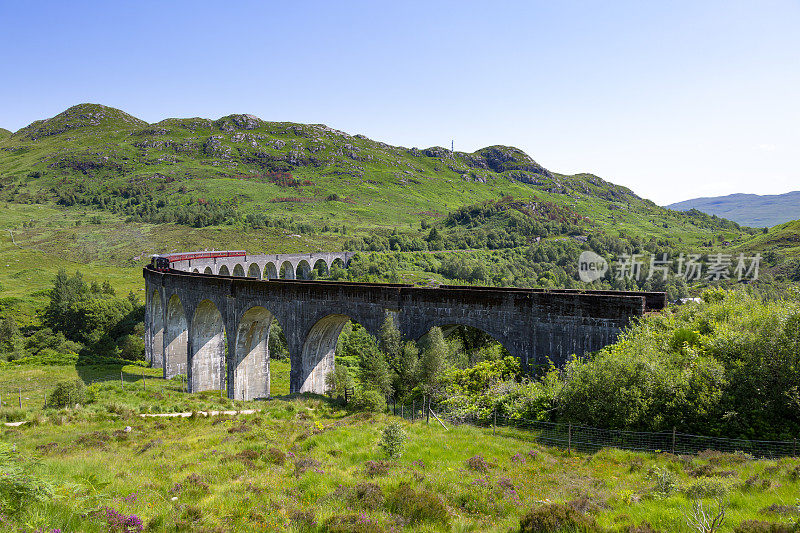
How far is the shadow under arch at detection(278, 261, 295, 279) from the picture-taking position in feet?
301

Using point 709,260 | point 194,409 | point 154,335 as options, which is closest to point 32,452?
point 194,409

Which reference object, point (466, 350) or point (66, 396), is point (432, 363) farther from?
point (66, 396)

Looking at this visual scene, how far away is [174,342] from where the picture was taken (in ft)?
147

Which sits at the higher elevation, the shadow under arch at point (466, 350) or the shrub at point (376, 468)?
the shadow under arch at point (466, 350)

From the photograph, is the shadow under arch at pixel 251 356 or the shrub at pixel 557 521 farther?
the shadow under arch at pixel 251 356

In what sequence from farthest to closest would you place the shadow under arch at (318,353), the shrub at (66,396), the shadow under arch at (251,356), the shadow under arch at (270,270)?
1. the shadow under arch at (270,270)
2. the shadow under arch at (251,356)
3. the shadow under arch at (318,353)
4. the shrub at (66,396)

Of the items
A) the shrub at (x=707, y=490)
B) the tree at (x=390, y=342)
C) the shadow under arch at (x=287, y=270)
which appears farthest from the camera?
the shadow under arch at (x=287, y=270)

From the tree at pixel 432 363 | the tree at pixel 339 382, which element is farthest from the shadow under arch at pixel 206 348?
the tree at pixel 432 363

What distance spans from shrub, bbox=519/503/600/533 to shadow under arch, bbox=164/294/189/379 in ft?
139

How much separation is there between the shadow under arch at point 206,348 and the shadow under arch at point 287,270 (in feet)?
173

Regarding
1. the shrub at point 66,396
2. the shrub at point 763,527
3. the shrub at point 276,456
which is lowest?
the shrub at point 66,396

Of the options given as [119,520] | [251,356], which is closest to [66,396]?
[251,356]

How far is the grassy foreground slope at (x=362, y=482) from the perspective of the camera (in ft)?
27.3

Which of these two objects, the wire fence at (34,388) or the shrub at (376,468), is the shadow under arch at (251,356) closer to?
the wire fence at (34,388)
